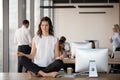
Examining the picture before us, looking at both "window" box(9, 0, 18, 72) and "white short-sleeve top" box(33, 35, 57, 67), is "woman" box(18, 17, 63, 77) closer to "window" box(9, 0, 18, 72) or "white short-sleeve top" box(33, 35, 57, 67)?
"white short-sleeve top" box(33, 35, 57, 67)

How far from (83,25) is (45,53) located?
12201 mm

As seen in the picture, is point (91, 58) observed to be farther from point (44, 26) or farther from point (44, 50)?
point (44, 26)

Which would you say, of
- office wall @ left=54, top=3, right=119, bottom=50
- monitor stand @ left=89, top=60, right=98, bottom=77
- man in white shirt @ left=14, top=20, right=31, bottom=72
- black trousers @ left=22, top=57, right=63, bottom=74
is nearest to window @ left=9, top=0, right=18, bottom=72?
man in white shirt @ left=14, top=20, right=31, bottom=72

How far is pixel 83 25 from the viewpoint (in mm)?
16547

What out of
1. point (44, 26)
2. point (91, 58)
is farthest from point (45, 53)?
point (91, 58)

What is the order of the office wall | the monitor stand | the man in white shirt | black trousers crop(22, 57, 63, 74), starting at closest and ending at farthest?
1. black trousers crop(22, 57, 63, 74)
2. the monitor stand
3. the man in white shirt
4. the office wall

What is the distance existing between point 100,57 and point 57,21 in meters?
12.3

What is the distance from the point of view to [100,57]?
14.5ft

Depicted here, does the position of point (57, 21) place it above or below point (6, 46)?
above

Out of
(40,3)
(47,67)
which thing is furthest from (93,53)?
(40,3)

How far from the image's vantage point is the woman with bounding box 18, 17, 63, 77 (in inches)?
169

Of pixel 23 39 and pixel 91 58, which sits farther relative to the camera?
pixel 23 39

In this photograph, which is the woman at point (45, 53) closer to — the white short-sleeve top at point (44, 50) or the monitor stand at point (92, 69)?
the white short-sleeve top at point (44, 50)

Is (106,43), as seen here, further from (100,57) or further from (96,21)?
(100,57)
